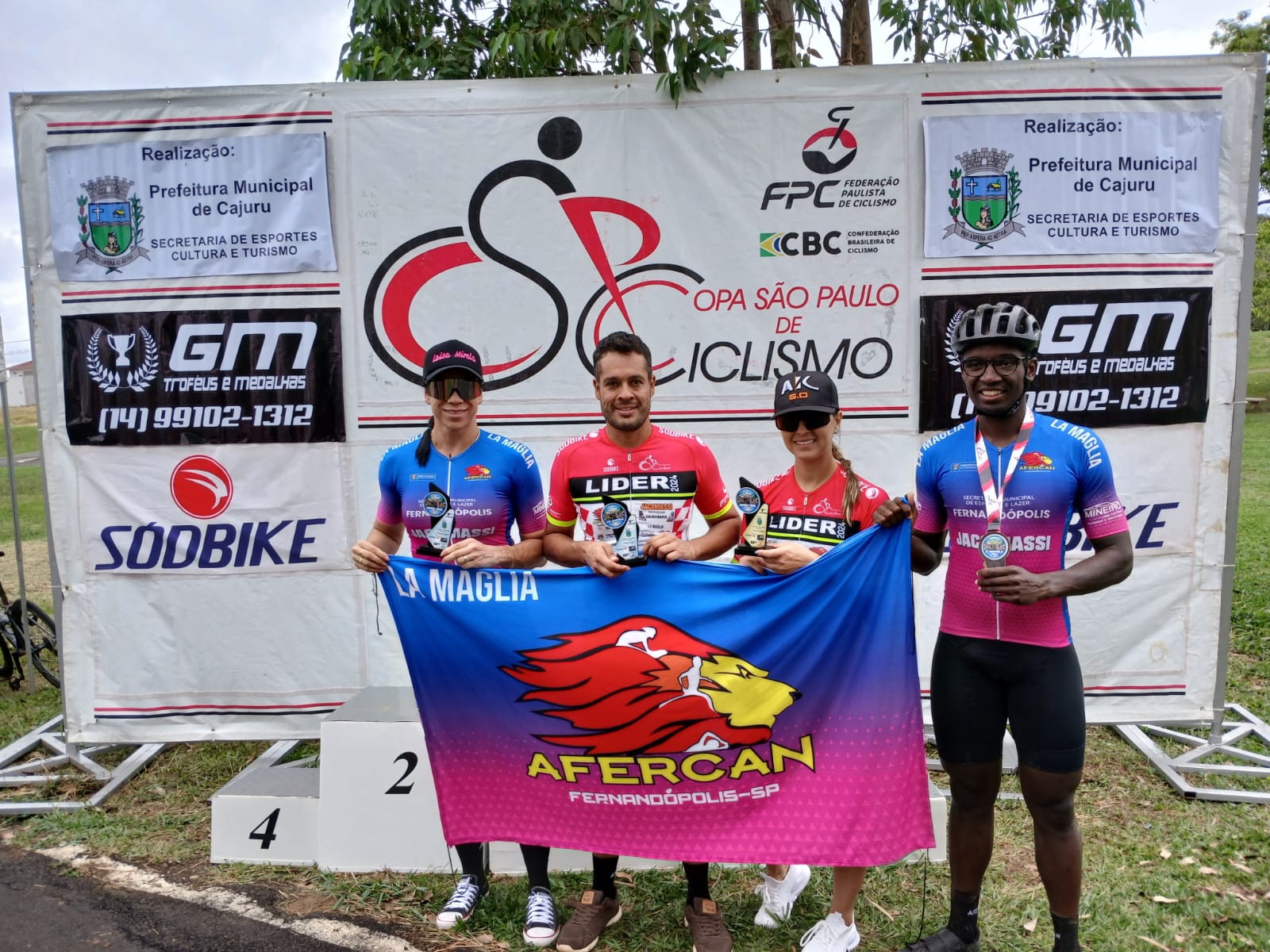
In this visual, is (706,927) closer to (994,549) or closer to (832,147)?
(994,549)

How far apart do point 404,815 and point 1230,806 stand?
4015 millimetres

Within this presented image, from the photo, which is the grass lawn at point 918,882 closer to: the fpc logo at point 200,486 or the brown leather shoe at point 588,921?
the brown leather shoe at point 588,921

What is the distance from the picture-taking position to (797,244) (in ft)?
16.0

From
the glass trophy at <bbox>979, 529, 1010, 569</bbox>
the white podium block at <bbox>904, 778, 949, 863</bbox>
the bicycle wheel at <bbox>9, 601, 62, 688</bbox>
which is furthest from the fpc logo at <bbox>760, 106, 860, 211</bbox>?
the bicycle wheel at <bbox>9, 601, 62, 688</bbox>

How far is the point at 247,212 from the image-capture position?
4.92 metres

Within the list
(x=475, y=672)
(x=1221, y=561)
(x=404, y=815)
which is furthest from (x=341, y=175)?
(x=1221, y=561)

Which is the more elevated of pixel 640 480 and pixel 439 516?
pixel 640 480

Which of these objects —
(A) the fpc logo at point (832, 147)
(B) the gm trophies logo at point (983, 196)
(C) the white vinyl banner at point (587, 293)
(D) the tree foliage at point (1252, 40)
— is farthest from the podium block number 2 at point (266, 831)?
(D) the tree foliage at point (1252, 40)

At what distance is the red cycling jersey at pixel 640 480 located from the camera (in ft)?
11.3

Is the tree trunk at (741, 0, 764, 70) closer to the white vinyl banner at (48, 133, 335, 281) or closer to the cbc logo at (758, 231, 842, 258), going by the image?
the cbc logo at (758, 231, 842, 258)

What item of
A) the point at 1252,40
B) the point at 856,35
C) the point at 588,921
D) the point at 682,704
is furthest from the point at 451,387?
the point at 1252,40

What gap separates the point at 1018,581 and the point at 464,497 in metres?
2.03

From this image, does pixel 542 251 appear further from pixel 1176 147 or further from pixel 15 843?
pixel 15 843

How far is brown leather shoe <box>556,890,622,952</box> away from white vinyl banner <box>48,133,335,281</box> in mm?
3446
